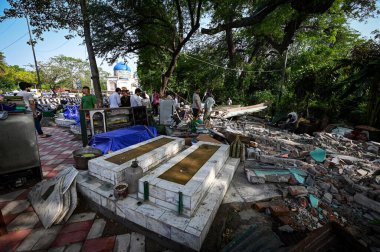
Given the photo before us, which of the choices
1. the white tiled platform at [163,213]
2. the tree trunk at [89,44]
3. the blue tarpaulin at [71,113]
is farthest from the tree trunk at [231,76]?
the white tiled platform at [163,213]

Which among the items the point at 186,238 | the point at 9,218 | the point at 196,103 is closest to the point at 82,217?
the point at 9,218

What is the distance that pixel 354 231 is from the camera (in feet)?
8.06

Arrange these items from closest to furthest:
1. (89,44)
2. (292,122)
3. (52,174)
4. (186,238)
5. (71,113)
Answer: (186,238)
(52,174)
(89,44)
(292,122)
(71,113)

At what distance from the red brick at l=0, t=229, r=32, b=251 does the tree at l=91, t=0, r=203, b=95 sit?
877 cm

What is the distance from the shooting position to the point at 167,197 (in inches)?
95.2

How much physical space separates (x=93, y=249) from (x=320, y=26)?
20.4 m

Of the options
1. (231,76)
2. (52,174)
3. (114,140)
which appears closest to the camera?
(52,174)

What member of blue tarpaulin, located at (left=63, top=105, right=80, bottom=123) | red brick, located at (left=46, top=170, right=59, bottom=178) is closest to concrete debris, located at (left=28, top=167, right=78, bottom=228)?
red brick, located at (left=46, top=170, right=59, bottom=178)

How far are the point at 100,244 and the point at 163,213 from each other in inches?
35.0

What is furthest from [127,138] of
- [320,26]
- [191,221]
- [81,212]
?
[320,26]

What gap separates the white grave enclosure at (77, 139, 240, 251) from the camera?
7.04 ft

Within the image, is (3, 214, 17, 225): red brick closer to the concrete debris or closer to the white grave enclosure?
the concrete debris

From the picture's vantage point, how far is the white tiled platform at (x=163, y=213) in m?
2.06

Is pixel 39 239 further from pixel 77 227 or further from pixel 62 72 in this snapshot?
pixel 62 72
